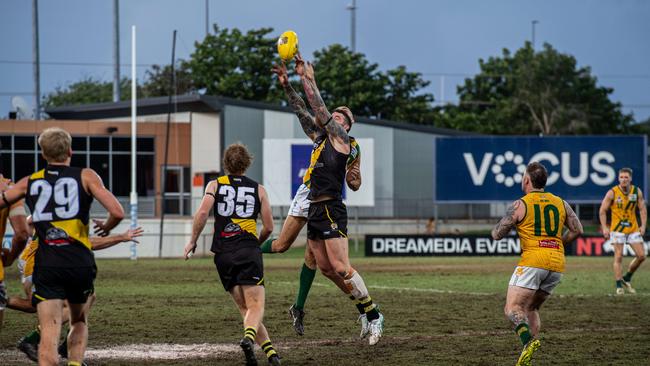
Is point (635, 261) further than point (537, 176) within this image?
Yes

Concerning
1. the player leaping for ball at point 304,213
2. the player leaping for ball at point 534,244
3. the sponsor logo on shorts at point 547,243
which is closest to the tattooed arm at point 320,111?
the player leaping for ball at point 304,213

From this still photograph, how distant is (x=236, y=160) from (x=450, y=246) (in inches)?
1138

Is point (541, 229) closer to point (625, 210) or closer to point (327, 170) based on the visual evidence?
point (327, 170)

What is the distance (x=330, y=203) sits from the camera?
38.3 feet

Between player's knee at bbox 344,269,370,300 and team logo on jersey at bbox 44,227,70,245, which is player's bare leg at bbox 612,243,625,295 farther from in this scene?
team logo on jersey at bbox 44,227,70,245

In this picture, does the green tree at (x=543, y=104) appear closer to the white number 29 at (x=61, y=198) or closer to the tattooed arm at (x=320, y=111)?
the tattooed arm at (x=320, y=111)

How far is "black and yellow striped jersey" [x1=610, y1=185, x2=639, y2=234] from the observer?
20.0 m

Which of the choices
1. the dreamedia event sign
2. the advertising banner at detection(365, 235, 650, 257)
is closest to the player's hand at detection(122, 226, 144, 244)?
the advertising banner at detection(365, 235, 650, 257)

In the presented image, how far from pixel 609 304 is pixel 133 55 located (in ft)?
89.3

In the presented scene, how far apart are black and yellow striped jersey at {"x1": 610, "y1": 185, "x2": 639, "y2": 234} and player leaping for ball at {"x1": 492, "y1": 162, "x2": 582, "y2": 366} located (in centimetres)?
1005

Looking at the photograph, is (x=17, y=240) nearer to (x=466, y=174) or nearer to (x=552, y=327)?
(x=552, y=327)

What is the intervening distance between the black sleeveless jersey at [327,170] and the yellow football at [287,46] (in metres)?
1.03

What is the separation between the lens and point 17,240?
8.53 meters

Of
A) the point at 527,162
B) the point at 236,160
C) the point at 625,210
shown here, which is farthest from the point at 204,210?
the point at 527,162
